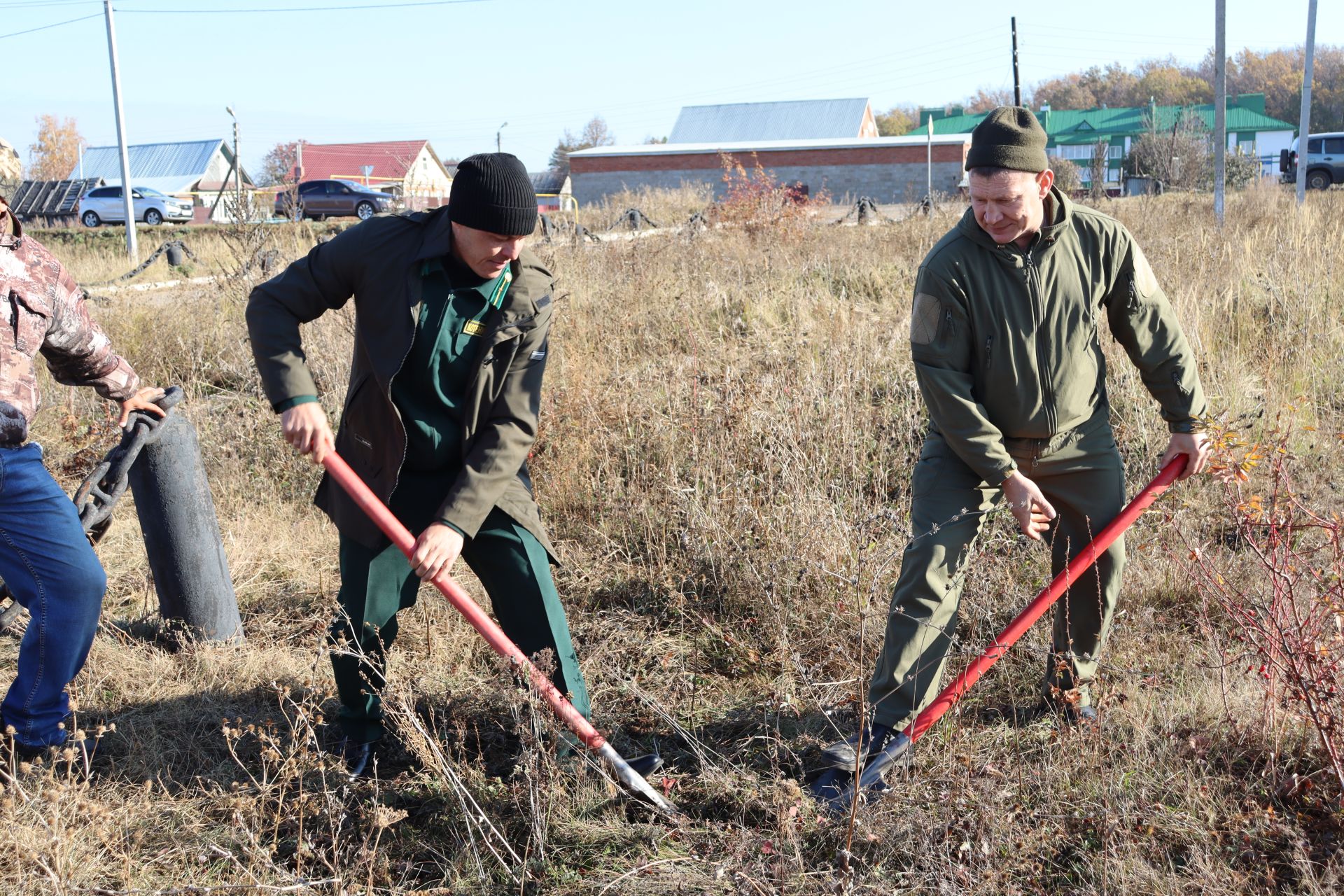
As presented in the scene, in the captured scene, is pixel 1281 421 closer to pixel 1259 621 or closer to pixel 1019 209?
pixel 1259 621

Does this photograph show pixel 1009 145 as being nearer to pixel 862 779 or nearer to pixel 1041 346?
pixel 1041 346

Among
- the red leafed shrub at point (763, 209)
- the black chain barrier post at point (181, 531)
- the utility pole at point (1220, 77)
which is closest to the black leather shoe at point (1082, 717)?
the black chain barrier post at point (181, 531)

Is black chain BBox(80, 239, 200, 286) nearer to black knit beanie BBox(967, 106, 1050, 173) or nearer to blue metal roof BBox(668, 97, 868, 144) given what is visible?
black knit beanie BBox(967, 106, 1050, 173)

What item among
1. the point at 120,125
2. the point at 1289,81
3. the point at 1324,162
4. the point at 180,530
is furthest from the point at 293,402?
the point at 1289,81

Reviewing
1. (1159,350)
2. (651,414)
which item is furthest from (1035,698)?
(651,414)

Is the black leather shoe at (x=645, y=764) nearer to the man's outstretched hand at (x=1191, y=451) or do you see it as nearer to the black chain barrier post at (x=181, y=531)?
the man's outstretched hand at (x=1191, y=451)

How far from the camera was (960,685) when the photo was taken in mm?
2738

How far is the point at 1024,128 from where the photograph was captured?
2.63 meters

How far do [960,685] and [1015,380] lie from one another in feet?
2.70

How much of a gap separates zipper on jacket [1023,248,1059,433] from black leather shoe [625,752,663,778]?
4.65 ft

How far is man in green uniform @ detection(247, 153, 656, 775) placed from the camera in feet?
8.43

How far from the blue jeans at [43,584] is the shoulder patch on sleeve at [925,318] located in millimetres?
2291

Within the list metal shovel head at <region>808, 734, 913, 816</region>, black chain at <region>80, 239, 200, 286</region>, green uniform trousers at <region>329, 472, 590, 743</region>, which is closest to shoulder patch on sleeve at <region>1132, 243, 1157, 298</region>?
metal shovel head at <region>808, 734, 913, 816</region>

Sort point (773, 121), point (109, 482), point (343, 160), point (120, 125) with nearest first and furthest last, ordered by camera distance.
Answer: point (109, 482) → point (120, 125) → point (343, 160) → point (773, 121)
